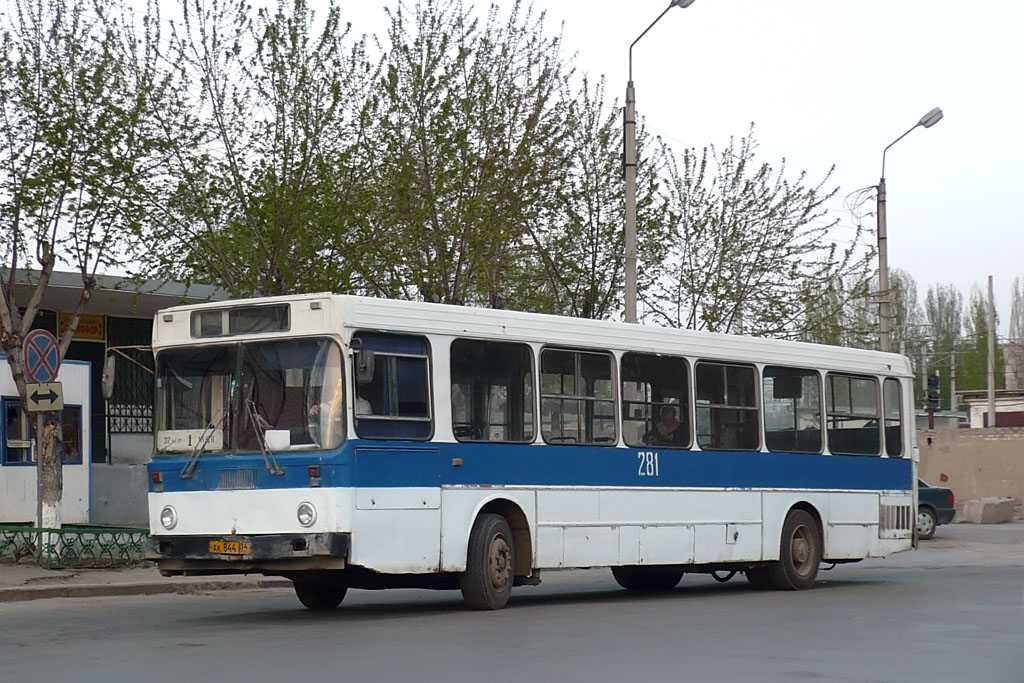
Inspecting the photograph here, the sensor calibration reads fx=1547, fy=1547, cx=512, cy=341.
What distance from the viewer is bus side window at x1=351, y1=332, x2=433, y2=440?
1379cm

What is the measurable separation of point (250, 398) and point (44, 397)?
228 inches

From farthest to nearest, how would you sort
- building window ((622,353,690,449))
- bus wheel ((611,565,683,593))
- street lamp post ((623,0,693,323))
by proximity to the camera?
street lamp post ((623,0,693,323))
bus wheel ((611,565,683,593))
building window ((622,353,690,449))

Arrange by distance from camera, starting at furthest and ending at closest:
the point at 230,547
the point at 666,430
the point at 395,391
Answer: the point at 666,430
the point at 395,391
the point at 230,547

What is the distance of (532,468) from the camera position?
15.4 m

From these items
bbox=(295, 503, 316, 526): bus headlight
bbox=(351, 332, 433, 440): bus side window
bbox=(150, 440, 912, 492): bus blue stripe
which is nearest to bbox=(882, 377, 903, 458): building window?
bbox=(150, 440, 912, 492): bus blue stripe

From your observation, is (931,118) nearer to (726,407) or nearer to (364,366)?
(726,407)

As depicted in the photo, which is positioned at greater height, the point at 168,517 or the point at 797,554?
the point at 168,517

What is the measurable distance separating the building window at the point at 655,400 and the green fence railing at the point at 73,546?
24.2ft

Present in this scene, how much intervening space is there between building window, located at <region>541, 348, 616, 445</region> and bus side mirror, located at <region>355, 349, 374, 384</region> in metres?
2.57

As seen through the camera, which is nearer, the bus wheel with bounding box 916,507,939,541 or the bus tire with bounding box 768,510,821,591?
the bus tire with bounding box 768,510,821,591

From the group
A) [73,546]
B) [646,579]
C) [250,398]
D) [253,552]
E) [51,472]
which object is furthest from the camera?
[51,472]

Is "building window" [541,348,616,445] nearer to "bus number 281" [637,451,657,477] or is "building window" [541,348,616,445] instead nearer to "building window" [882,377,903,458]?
"bus number 281" [637,451,657,477]

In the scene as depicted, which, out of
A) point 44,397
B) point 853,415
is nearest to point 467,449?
point 44,397

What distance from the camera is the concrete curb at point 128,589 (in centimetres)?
1695
